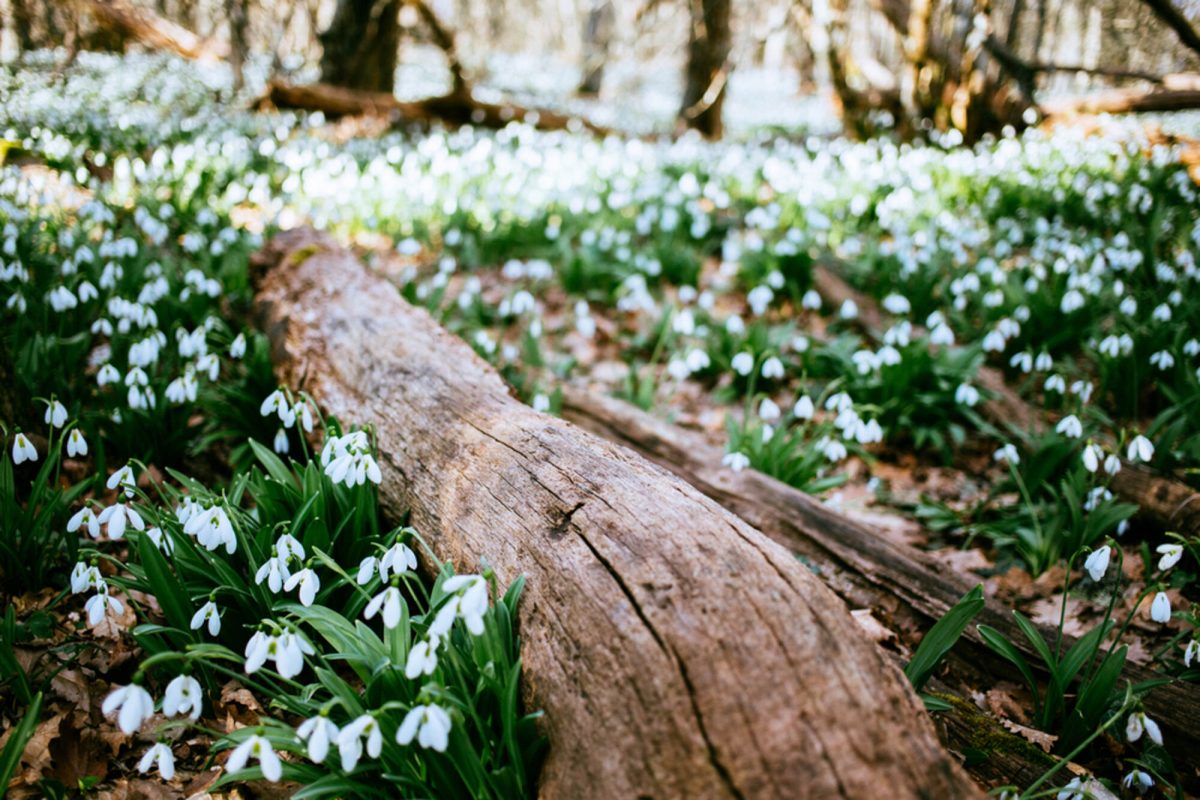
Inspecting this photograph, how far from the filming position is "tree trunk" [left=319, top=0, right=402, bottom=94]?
9125mm

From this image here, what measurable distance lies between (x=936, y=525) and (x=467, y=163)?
20.3ft

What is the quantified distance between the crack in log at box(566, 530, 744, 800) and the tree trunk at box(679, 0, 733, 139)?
847 cm

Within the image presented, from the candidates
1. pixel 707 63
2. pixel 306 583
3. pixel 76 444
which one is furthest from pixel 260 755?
pixel 707 63

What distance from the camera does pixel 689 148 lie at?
8781mm

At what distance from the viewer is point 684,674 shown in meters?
1.38

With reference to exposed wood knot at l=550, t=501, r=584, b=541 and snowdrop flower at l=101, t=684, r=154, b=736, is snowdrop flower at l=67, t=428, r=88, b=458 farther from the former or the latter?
exposed wood knot at l=550, t=501, r=584, b=541

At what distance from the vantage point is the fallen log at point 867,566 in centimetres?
197

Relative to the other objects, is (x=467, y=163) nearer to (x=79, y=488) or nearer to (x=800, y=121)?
(x=79, y=488)

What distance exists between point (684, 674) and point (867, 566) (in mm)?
1380

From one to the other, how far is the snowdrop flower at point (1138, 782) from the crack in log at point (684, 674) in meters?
1.16

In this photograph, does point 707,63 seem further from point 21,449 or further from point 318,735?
point 318,735

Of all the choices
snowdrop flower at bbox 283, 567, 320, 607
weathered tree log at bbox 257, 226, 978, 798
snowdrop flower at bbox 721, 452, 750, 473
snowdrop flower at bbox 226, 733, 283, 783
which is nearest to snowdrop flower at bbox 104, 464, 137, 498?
snowdrop flower at bbox 283, 567, 320, 607

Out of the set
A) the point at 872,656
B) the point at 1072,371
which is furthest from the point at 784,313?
the point at 872,656

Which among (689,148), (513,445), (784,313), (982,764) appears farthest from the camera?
(689,148)
